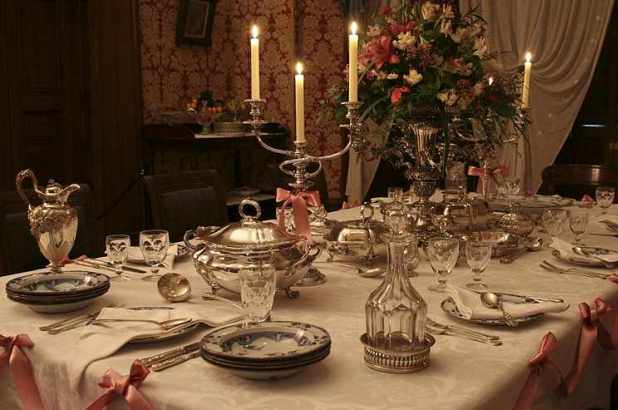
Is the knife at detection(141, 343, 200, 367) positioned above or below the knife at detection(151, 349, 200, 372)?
above

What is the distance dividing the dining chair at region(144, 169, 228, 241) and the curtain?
2.55 m

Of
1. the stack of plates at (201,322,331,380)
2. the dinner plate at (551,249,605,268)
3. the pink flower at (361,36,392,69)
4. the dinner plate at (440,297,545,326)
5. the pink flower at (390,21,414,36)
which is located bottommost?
the dinner plate at (440,297,545,326)

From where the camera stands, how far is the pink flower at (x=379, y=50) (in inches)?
87.0

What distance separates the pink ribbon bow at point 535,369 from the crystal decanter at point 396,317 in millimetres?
178

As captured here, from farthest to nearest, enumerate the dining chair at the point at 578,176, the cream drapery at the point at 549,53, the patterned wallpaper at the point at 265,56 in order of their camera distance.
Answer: the patterned wallpaper at the point at 265,56
the cream drapery at the point at 549,53
the dining chair at the point at 578,176

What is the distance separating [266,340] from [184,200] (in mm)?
1638

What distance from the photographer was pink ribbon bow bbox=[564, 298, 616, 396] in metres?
1.50

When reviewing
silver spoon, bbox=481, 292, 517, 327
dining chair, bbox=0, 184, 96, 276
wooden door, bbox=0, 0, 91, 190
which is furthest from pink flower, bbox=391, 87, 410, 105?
wooden door, bbox=0, 0, 91, 190

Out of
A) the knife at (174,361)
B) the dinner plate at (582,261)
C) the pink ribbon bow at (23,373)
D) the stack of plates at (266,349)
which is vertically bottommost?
the pink ribbon bow at (23,373)

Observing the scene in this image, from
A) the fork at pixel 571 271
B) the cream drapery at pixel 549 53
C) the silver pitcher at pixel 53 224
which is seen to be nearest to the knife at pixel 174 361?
the silver pitcher at pixel 53 224

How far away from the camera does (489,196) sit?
303 centimetres

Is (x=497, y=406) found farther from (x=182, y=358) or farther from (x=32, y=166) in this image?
(x=32, y=166)

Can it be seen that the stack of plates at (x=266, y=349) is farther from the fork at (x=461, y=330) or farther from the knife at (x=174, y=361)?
the fork at (x=461, y=330)

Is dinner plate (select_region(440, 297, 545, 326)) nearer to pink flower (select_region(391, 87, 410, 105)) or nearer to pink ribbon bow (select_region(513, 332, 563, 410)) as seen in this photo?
pink ribbon bow (select_region(513, 332, 563, 410))
